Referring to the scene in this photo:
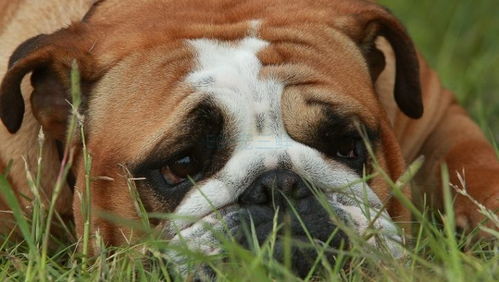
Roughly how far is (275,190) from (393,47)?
975mm

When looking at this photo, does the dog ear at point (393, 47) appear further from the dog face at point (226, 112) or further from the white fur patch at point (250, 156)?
the white fur patch at point (250, 156)

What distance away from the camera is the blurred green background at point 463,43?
18.2 ft

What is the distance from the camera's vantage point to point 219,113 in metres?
3.05

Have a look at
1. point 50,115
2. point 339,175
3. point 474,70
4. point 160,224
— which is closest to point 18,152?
point 50,115

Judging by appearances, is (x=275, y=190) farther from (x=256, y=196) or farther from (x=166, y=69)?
(x=166, y=69)

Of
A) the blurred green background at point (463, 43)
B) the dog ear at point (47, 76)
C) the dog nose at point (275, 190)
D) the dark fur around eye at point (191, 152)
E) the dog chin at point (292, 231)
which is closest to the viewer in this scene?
the dog chin at point (292, 231)

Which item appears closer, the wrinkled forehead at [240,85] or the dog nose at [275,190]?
the dog nose at [275,190]

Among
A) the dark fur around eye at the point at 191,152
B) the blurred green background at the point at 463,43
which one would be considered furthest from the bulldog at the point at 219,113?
the blurred green background at the point at 463,43

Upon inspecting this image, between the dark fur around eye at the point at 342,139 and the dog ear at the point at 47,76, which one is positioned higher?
the dog ear at the point at 47,76

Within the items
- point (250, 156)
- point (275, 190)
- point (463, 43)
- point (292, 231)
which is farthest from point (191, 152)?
point (463, 43)

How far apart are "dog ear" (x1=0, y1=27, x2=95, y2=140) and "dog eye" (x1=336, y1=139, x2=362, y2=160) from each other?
2.69 feet

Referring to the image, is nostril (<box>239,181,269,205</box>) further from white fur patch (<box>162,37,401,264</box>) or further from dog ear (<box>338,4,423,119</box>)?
dog ear (<box>338,4,423,119</box>)

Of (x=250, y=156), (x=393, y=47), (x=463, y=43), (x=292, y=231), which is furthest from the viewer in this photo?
(x=463, y=43)

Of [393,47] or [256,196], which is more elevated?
[393,47]
